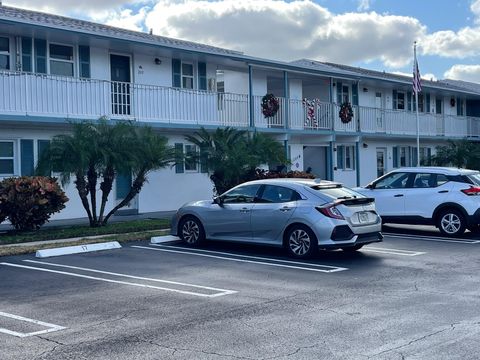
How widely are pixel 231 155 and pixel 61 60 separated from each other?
5.64m

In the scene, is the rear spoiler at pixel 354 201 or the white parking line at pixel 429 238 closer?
the rear spoiler at pixel 354 201

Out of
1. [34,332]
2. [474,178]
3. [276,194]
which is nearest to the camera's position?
[34,332]

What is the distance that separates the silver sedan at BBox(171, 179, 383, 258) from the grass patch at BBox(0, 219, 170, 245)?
300cm

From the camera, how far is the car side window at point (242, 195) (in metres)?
13.3

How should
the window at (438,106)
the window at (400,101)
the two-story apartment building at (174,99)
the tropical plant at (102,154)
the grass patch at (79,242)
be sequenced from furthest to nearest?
the window at (438,106) → the window at (400,101) → the two-story apartment building at (174,99) → the tropical plant at (102,154) → the grass patch at (79,242)

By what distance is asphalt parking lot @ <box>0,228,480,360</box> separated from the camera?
6.63 metres

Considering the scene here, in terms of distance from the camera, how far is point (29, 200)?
15.1 m

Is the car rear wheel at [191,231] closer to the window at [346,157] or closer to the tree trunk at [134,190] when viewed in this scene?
the tree trunk at [134,190]

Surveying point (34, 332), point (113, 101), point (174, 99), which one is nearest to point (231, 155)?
point (174, 99)

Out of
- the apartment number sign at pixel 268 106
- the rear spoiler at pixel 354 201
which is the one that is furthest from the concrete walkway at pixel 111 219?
the rear spoiler at pixel 354 201

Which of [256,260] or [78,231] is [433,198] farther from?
[78,231]

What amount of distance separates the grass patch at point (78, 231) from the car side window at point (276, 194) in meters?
4.54

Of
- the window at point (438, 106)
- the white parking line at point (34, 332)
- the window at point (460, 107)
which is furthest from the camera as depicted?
the window at point (460, 107)

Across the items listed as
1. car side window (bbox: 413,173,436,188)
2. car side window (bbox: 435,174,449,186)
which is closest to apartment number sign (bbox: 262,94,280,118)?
car side window (bbox: 413,173,436,188)
